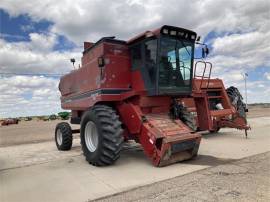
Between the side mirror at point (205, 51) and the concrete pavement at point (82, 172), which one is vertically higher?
the side mirror at point (205, 51)

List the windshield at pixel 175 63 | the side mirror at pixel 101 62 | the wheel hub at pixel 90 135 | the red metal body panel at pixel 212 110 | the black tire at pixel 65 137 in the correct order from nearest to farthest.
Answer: the windshield at pixel 175 63
the side mirror at pixel 101 62
the wheel hub at pixel 90 135
the red metal body panel at pixel 212 110
the black tire at pixel 65 137

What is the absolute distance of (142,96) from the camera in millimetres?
7738

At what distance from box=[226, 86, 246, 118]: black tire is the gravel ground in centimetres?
619

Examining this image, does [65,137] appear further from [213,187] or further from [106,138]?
[213,187]

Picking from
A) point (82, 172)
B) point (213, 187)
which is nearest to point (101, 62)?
point (82, 172)

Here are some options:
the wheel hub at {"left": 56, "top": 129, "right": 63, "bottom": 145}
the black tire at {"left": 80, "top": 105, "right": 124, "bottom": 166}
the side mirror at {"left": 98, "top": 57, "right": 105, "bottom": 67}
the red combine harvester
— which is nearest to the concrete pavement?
the black tire at {"left": 80, "top": 105, "right": 124, "bottom": 166}

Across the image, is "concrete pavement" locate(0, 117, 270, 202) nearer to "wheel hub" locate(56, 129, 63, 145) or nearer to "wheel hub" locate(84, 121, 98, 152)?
"wheel hub" locate(84, 121, 98, 152)

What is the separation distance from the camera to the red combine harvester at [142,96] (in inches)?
272

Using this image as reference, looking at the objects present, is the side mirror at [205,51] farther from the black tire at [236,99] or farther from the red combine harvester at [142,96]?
the black tire at [236,99]

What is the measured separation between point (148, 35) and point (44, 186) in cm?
406

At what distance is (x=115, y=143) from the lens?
6.80 m

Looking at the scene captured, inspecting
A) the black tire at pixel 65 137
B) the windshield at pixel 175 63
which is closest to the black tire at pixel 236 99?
the windshield at pixel 175 63

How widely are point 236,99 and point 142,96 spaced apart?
20.7ft

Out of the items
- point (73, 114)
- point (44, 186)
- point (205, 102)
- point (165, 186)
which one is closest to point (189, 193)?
point (165, 186)
